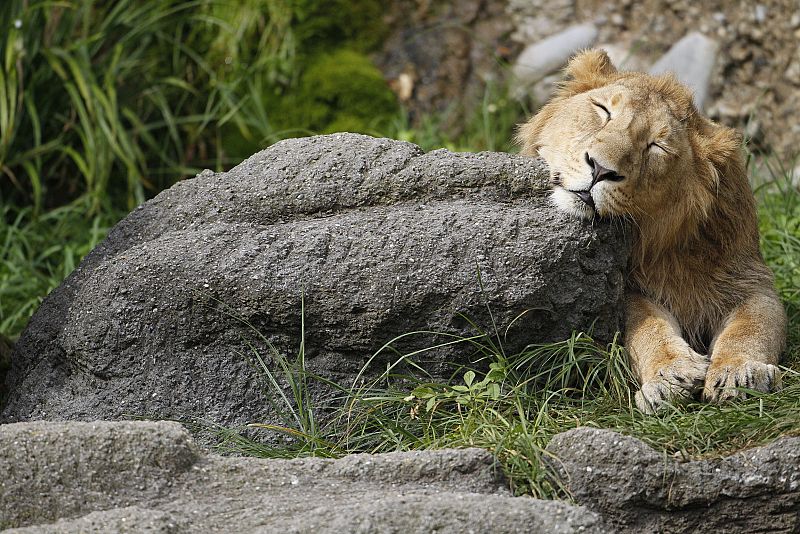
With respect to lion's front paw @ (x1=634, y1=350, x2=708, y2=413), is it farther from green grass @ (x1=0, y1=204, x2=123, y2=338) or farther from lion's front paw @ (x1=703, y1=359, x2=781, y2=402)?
green grass @ (x1=0, y1=204, x2=123, y2=338)

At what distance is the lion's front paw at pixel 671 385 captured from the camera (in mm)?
3736

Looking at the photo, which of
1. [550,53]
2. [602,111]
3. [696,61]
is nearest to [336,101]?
[550,53]

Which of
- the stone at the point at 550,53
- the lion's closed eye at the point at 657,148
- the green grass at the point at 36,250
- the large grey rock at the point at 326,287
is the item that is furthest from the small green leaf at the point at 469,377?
the stone at the point at 550,53

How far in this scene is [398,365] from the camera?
3.86 meters

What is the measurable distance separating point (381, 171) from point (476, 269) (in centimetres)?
56

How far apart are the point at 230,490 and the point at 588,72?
247 cm

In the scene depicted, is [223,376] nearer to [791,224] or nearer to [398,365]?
[398,365]

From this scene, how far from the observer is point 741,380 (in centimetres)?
378

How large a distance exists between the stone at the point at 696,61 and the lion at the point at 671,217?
3.22 meters

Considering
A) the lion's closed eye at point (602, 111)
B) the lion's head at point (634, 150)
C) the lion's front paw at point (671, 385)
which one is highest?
the lion's closed eye at point (602, 111)

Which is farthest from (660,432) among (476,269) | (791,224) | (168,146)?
(168,146)

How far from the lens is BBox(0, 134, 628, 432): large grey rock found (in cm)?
377

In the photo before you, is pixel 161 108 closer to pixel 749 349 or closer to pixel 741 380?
pixel 749 349

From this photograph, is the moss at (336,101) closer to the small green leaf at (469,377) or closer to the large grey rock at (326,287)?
the large grey rock at (326,287)
